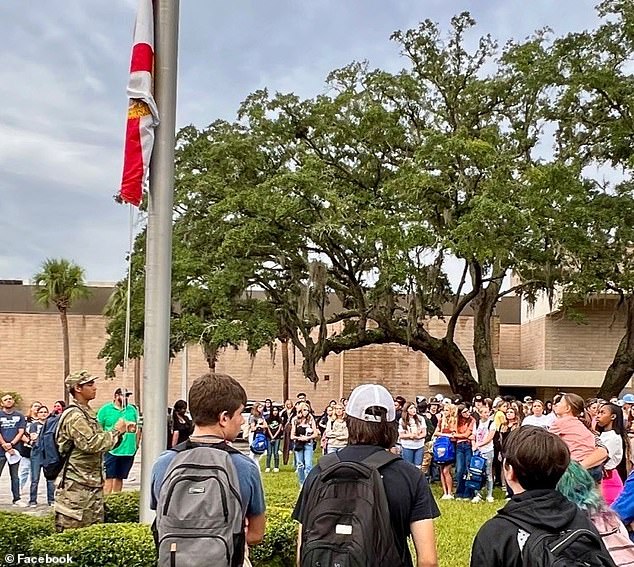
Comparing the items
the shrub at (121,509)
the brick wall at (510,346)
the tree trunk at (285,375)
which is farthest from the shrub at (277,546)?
the brick wall at (510,346)

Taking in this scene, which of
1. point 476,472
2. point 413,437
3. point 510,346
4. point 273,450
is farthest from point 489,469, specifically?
point 510,346

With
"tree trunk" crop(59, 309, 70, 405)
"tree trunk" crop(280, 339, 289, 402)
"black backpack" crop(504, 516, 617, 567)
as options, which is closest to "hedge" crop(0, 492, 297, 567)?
"black backpack" crop(504, 516, 617, 567)

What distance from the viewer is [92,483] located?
21.7 feet

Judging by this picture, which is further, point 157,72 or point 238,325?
point 238,325

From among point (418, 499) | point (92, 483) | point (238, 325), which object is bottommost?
point (92, 483)

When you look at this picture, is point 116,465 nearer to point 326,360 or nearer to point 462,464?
point 462,464

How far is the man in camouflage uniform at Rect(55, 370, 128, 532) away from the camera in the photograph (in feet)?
21.1

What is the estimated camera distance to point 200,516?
3318mm

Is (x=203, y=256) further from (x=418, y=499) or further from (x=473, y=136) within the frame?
(x=418, y=499)

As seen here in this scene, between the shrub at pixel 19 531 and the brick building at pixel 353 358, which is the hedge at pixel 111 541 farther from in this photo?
the brick building at pixel 353 358

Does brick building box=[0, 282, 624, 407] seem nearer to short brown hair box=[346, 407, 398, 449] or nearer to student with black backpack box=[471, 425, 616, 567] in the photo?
short brown hair box=[346, 407, 398, 449]

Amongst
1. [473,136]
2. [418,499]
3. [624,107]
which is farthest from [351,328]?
[418,499]

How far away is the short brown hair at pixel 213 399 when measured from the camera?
3.55 meters

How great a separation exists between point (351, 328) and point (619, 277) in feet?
26.4
